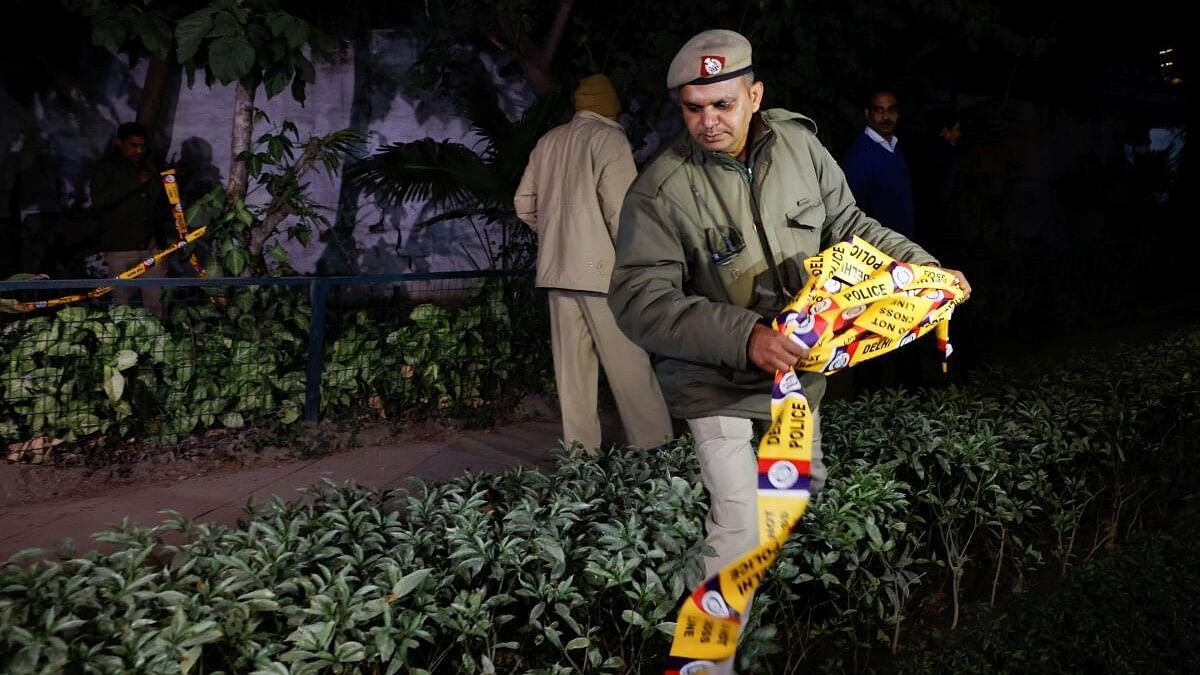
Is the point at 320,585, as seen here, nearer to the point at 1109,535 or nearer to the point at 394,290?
the point at 1109,535

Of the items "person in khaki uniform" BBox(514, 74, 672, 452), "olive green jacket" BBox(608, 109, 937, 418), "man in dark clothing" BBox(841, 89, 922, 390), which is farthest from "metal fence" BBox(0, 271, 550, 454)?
"olive green jacket" BBox(608, 109, 937, 418)

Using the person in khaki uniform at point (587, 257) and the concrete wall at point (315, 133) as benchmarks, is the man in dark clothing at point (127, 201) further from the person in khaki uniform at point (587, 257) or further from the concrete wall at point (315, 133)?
the person in khaki uniform at point (587, 257)

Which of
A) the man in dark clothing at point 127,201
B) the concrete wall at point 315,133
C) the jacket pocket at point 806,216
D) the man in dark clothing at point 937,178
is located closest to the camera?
the jacket pocket at point 806,216

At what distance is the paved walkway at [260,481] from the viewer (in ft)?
16.1

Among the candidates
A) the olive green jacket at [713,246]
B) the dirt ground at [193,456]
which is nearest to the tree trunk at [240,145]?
the dirt ground at [193,456]

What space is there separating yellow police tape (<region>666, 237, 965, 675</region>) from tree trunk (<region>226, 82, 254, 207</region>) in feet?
17.0

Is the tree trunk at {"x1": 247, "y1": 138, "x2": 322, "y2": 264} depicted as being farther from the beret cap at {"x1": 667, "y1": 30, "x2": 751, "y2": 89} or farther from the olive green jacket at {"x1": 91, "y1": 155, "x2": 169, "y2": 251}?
the beret cap at {"x1": 667, "y1": 30, "x2": 751, "y2": 89}

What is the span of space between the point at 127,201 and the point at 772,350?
21.2 ft

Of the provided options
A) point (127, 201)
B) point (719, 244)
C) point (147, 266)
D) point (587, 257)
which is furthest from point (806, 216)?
point (127, 201)

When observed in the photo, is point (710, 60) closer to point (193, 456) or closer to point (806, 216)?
point (806, 216)

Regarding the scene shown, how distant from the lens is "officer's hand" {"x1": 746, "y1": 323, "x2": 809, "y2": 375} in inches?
107

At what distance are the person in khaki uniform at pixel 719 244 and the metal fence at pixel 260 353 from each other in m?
3.57

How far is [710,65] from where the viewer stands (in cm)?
288

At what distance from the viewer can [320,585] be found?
9.12 feet
